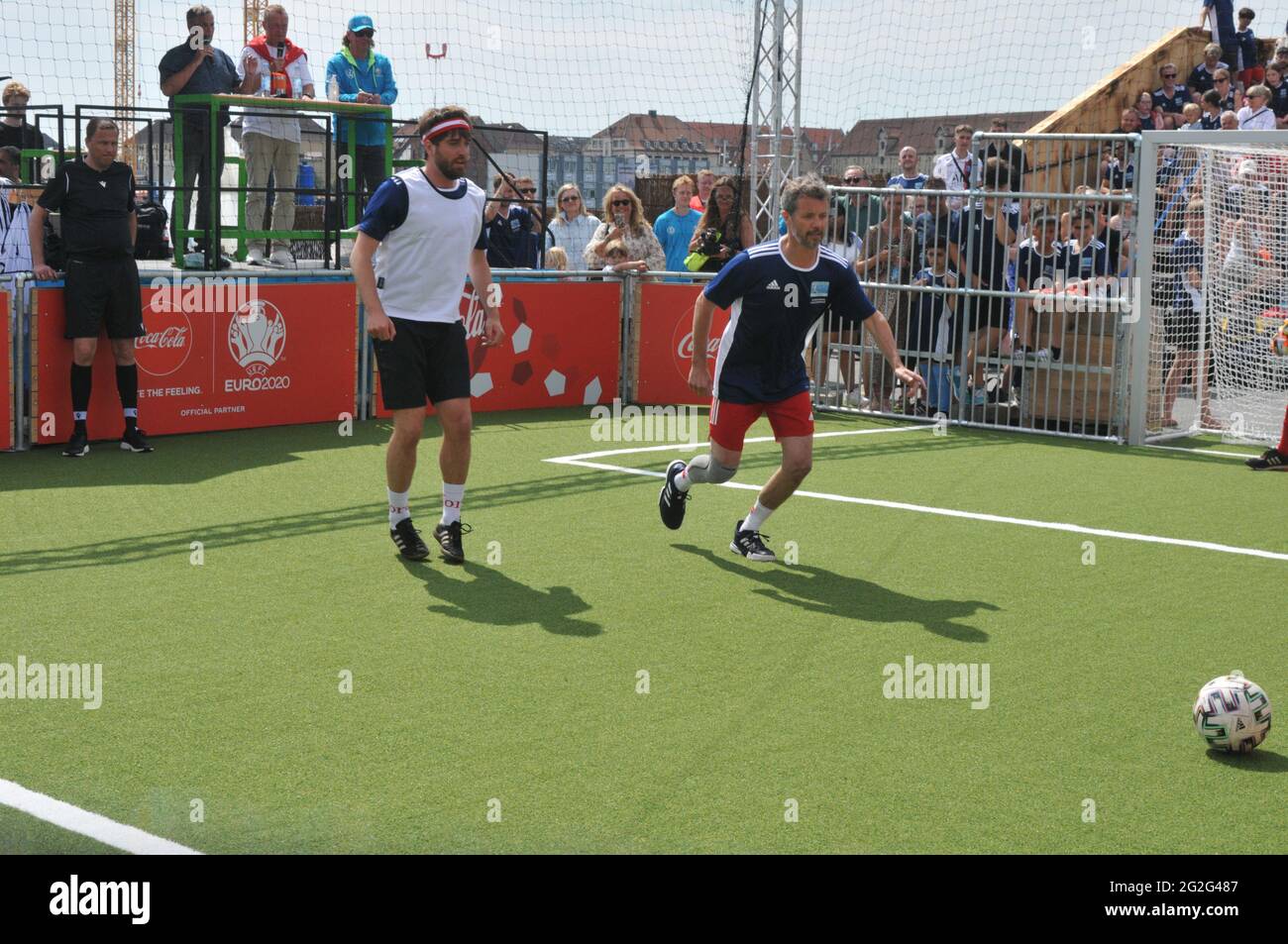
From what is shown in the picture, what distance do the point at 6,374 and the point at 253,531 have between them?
3762 millimetres

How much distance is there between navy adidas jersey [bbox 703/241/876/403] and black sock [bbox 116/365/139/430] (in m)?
5.48

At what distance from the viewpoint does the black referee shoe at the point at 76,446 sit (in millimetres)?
12000

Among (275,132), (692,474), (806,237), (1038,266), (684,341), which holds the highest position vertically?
(275,132)

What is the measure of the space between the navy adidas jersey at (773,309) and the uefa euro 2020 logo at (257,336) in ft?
19.0

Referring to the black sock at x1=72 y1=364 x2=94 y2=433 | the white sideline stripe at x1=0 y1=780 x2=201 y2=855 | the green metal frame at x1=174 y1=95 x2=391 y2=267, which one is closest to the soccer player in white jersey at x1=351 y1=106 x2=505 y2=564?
the white sideline stripe at x1=0 y1=780 x2=201 y2=855

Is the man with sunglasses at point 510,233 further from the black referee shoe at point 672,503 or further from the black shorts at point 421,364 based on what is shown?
the black shorts at point 421,364

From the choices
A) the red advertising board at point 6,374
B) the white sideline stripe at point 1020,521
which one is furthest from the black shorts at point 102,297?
the white sideline stripe at point 1020,521

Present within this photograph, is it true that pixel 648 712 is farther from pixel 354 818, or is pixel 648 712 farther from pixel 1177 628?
pixel 1177 628

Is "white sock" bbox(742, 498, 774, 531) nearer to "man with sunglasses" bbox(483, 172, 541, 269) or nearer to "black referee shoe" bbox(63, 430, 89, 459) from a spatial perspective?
"black referee shoe" bbox(63, 430, 89, 459)

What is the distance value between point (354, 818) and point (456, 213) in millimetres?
4408

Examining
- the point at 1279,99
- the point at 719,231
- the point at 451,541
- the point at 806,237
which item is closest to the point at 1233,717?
the point at 806,237

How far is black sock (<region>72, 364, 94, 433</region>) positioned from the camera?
39.5 feet

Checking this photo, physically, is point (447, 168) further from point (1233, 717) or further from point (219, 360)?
point (219, 360)

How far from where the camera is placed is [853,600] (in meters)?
8.06
